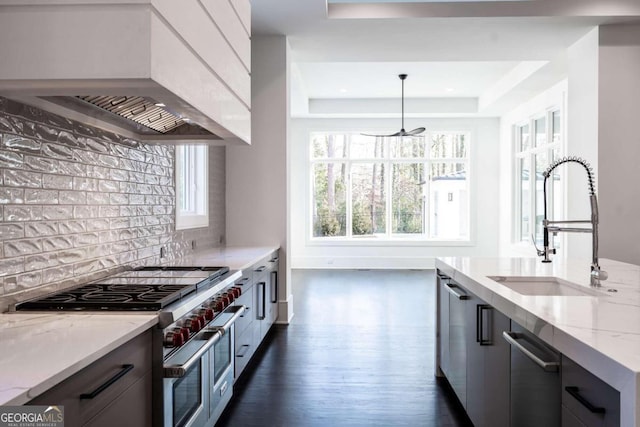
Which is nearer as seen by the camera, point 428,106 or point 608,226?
point 608,226

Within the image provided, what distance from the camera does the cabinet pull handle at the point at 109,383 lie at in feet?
4.07

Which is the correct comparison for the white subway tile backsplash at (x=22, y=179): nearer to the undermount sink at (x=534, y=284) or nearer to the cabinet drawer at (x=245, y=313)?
the cabinet drawer at (x=245, y=313)

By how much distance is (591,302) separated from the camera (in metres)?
1.72

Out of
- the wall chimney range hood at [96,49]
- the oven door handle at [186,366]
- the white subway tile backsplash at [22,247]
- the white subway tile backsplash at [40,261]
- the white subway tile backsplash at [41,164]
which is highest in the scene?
the wall chimney range hood at [96,49]

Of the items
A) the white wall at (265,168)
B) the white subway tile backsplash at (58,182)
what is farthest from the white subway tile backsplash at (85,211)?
the white wall at (265,168)

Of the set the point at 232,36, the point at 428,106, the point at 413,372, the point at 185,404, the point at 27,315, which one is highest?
the point at 428,106

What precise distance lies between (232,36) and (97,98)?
86cm

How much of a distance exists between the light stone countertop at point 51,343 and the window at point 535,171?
269 inches

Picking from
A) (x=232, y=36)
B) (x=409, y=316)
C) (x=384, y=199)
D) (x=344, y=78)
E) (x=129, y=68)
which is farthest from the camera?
(x=384, y=199)

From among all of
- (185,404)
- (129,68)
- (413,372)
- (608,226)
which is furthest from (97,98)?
(608,226)

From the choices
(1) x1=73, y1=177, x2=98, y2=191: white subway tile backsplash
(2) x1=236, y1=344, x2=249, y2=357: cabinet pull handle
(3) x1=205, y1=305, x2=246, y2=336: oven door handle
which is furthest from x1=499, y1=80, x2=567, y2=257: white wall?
(1) x1=73, y1=177, x2=98, y2=191: white subway tile backsplash

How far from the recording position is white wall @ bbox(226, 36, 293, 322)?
4.88m

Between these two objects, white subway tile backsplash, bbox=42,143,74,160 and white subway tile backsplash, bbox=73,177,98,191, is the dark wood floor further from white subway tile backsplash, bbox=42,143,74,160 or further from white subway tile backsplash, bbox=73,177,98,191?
white subway tile backsplash, bbox=42,143,74,160

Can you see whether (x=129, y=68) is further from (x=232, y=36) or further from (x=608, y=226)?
(x=608, y=226)
